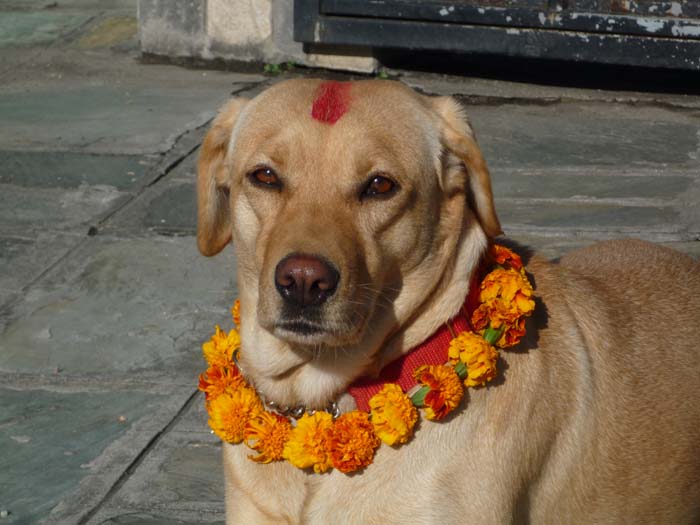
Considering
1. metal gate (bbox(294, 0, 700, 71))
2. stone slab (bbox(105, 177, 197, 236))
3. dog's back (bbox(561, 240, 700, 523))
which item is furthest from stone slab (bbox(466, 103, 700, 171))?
dog's back (bbox(561, 240, 700, 523))

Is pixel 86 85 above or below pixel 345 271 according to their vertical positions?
below

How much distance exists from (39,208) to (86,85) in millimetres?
2526

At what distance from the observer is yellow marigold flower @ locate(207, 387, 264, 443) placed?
3459 mm

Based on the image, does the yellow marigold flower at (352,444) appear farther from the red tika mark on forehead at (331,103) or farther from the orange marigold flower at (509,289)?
the red tika mark on forehead at (331,103)

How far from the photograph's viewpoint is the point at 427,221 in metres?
3.40

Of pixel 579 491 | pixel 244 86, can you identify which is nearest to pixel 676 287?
pixel 579 491

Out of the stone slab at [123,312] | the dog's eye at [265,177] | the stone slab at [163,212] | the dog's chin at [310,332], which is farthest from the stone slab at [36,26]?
the dog's chin at [310,332]

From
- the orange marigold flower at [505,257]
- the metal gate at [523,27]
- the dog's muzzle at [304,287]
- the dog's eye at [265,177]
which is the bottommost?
the metal gate at [523,27]

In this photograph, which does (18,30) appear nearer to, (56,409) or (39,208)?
(39,208)

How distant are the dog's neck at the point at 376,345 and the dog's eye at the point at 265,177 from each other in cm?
33

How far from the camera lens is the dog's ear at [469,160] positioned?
11.3 feet

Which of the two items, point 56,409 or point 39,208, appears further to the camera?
point 39,208

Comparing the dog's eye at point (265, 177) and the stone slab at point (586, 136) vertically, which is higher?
the dog's eye at point (265, 177)

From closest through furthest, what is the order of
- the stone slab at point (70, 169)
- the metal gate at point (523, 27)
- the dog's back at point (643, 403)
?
the dog's back at point (643, 403), the stone slab at point (70, 169), the metal gate at point (523, 27)
